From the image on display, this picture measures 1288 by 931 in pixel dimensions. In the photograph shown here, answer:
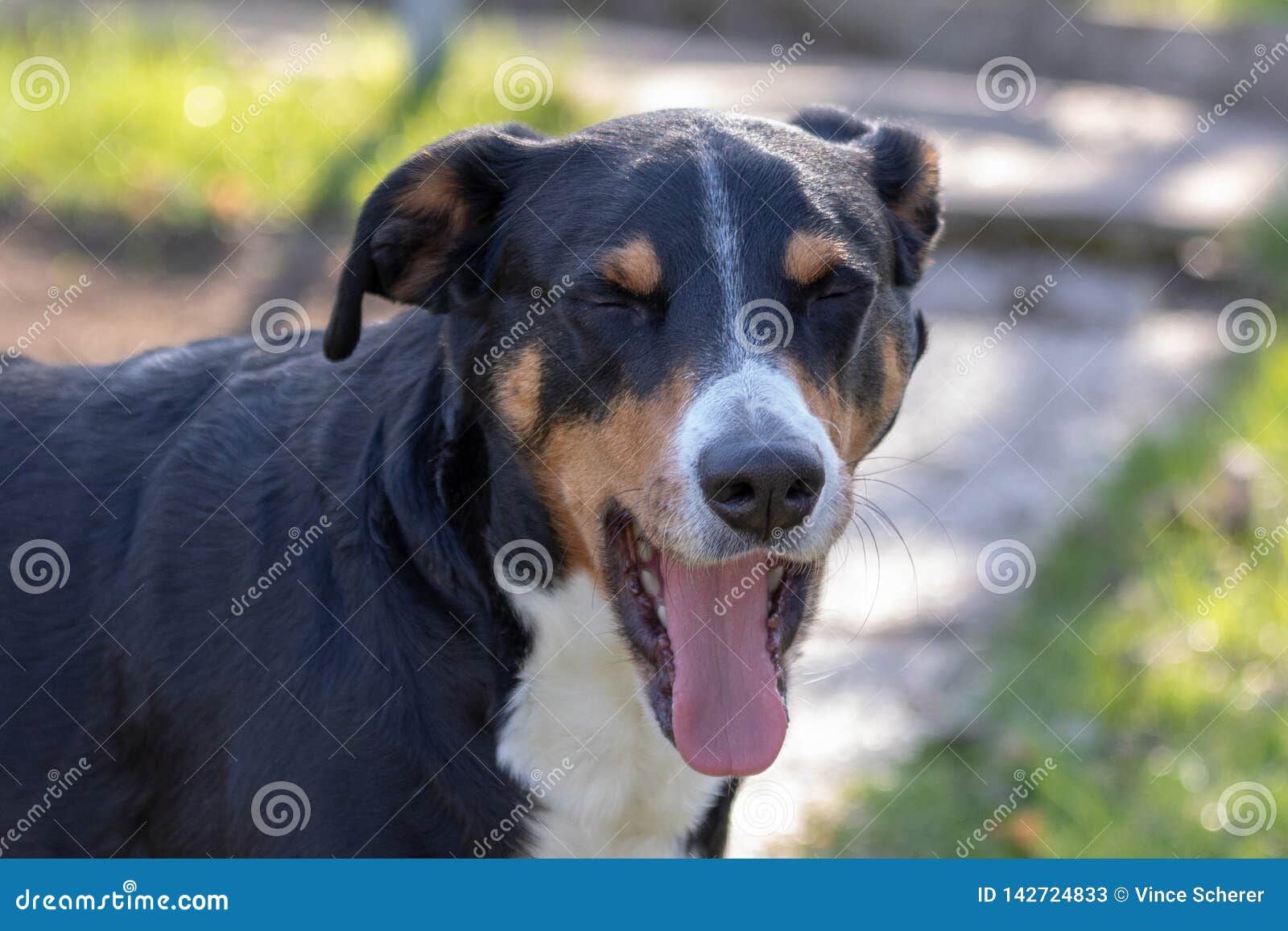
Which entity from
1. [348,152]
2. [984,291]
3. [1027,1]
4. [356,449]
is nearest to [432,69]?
[348,152]

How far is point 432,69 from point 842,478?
5.70 m

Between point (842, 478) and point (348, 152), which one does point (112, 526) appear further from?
point (348, 152)

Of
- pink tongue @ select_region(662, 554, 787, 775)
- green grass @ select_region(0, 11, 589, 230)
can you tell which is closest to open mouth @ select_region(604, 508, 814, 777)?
pink tongue @ select_region(662, 554, 787, 775)

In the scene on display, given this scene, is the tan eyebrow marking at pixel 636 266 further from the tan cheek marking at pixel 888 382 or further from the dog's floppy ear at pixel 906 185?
the dog's floppy ear at pixel 906 185

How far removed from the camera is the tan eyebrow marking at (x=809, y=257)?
9.10 ft

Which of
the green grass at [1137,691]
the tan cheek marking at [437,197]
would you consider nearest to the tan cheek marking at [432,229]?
the tan cheek marking at [437,197]

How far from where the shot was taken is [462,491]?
2.82 metres

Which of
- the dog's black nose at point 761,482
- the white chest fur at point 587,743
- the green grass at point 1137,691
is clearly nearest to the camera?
the dog's black nose at point 761,482

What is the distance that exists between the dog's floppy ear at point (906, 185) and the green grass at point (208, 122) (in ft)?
13.9

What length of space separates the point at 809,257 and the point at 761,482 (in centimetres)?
52

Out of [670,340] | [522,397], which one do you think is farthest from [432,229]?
[670,340]

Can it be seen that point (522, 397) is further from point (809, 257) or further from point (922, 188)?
point (922, 188)

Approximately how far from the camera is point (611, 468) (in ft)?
8.99

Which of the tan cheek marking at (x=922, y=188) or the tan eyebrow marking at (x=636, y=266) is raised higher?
the tan eyebrow marking at (x=636, y=266)
